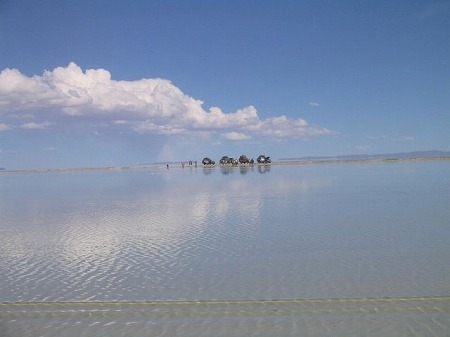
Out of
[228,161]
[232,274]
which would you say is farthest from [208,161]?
[232,274]

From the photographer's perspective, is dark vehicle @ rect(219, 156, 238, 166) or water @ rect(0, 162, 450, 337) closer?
water @ rect(0, 162, 450, 337)

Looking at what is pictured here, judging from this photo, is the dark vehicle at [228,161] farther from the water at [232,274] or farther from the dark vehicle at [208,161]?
the water at [232,274]

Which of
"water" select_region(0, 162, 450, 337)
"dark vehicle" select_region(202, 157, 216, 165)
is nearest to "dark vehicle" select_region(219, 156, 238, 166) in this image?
"dark vehicle" select_region(202, 157, 216, 165)

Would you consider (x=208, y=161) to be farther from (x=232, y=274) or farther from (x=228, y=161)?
(x=232, y=274)

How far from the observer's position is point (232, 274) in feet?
39.6

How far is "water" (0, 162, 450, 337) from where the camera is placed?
882 centimetres

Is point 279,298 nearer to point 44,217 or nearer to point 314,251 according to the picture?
point 314,251

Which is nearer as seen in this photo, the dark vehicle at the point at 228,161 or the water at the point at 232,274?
the water at the point at 232,274

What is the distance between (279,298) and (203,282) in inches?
99.4

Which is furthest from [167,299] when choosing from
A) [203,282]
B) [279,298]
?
[279,298]

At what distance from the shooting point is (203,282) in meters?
11.4

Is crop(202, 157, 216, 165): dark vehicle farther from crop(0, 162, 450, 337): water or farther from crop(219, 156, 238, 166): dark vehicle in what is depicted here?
crop(0, 162, 450, 337): water

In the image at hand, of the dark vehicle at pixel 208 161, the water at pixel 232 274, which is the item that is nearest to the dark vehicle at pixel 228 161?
the dark vehicle at pixel 208 161

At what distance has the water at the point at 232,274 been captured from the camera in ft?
28.9
